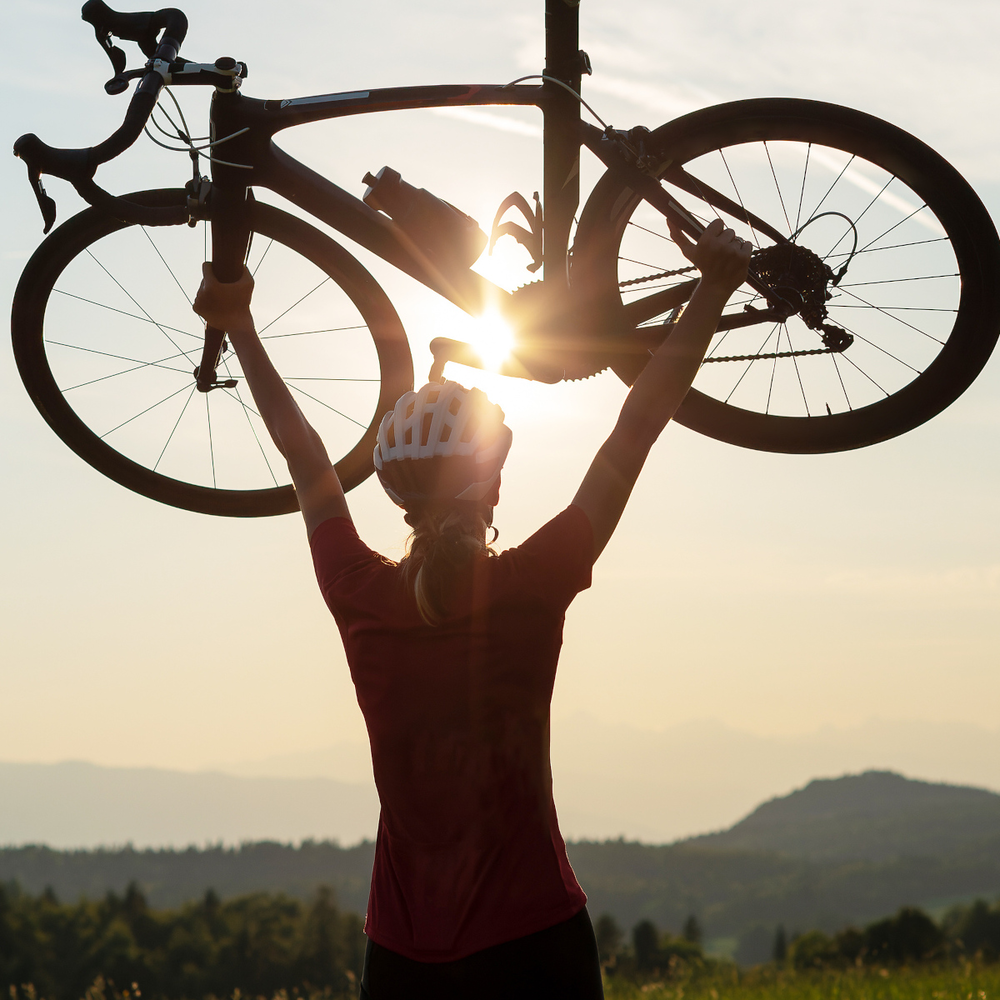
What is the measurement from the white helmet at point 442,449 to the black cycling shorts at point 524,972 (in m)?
0.96

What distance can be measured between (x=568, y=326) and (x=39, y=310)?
2.14 meters

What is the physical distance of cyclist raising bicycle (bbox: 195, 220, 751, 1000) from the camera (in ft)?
7.69

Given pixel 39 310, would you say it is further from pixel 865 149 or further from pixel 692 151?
pixel 865 149

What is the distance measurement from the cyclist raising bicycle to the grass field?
8992 mm

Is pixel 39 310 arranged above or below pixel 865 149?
below

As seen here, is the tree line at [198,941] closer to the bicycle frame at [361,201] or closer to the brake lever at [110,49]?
the bicycle frame at [361,201]

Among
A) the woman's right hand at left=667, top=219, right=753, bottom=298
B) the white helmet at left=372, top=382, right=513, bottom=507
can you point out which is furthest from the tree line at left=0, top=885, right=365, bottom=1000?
the woman's right hand at left=667, top=219, right=753, bottom=298

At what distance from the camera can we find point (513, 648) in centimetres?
238

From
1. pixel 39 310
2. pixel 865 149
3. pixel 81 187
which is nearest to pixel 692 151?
pixel 865 149

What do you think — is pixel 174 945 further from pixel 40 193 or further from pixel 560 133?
pixel 560 133

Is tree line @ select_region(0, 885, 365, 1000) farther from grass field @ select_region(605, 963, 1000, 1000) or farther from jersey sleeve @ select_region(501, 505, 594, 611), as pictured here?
jersey sleeve @ select_region(501, 505, 594, 611)

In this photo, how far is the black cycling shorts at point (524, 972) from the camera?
2.32m

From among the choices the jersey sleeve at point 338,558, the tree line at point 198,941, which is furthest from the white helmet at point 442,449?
the tree line at point 198,941

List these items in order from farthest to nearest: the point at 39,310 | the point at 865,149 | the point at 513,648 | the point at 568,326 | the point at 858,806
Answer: the point at 858,806
the point at 39,310
the point at 568,326
the point at 865,149
the point at 513,648
